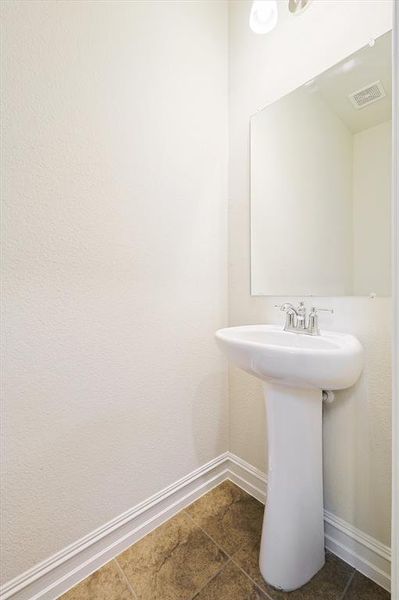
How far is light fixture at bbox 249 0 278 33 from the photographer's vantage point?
102cm

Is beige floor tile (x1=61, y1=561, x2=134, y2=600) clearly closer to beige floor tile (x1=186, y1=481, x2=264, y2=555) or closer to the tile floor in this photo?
the tile floor

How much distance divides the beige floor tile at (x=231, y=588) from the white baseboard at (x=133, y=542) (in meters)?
0.31

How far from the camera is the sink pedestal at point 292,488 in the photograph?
854mm

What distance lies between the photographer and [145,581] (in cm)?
89

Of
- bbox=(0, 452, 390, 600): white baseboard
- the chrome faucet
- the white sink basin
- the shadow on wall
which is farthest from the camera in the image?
the shadow on wall

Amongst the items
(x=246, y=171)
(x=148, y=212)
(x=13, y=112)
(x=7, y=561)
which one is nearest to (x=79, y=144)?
(x=13, y=112)

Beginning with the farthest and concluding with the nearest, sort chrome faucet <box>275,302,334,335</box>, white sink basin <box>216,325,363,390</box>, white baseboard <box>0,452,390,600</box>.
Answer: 1. chrome faucet <box>275,302,334,335</box>
2. white baseboard <box>0,452,390,600</box>
3. white sink basin <box>216,325,363,390</box>

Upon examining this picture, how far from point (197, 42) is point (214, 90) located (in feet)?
0.64

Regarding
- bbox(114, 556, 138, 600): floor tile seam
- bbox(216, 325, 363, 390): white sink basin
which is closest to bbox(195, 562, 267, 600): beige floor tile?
bbox(114, 556, 138, 600): floor tile seam

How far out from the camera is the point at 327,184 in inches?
39.6

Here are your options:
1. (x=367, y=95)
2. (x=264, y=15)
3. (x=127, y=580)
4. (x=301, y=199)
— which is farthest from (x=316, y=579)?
(x=264, y=15)

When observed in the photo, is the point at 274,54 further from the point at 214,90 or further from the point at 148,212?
the point at 148,212

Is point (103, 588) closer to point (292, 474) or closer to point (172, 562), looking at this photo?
point (172, 562)

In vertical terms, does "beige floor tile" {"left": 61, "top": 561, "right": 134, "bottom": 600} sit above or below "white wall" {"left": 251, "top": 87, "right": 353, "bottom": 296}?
below
